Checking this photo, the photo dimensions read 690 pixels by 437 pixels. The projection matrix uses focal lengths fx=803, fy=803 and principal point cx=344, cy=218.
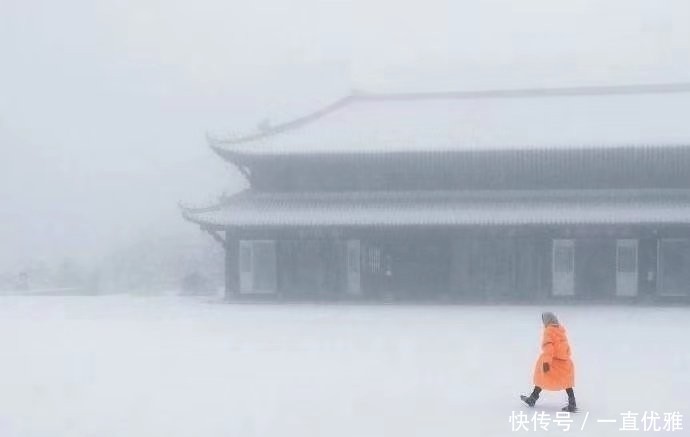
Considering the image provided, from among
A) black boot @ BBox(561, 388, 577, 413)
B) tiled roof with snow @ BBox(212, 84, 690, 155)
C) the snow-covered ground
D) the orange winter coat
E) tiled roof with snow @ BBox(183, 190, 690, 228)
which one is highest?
tiled roof with snow @ BBox(212, 84, 690, 155)

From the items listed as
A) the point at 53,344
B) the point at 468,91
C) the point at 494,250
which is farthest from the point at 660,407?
the point at 468,91

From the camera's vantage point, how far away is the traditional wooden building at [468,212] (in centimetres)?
2722

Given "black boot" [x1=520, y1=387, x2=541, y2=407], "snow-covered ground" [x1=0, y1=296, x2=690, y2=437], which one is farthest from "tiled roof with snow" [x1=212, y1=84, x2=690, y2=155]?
"black boot" [x1=520, y1=387, x2=541, y2=407]

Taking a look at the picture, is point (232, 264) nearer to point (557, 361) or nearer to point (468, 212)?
point (468, 212)

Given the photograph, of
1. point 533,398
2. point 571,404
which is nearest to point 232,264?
point 533,398

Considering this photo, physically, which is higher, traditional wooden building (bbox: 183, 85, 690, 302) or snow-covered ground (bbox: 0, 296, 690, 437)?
traditional wooden building (bbox: 183, 85, 690, 302)

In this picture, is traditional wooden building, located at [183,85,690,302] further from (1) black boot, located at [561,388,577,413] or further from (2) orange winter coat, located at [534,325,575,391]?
(2) orange winter coat, located at [534,325,575,391]

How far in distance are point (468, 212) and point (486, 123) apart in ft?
16.4

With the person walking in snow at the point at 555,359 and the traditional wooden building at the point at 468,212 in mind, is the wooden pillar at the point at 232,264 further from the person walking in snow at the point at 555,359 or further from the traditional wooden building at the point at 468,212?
the person walking in snow at the point at 555,359

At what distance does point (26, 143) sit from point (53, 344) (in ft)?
302

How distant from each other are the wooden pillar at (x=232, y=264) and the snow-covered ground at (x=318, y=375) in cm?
716

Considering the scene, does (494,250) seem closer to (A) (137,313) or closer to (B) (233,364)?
(A) (137,313)

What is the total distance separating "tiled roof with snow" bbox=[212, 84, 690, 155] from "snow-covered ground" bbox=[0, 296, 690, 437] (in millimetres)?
8794

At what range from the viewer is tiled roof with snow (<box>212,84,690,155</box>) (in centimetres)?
2875
